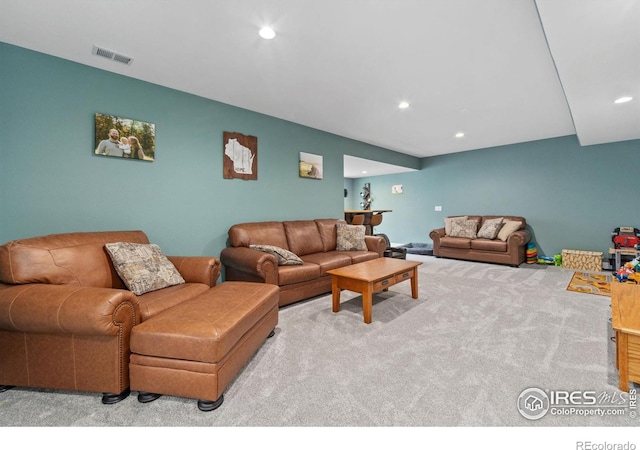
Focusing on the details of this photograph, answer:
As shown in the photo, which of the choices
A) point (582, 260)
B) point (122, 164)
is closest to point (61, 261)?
point (122, 164)

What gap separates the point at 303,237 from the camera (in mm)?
4172

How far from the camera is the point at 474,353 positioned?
2109 millimetres

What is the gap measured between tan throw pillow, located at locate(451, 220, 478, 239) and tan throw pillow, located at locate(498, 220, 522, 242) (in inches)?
20.2

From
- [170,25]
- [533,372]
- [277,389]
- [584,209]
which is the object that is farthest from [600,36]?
[584,209]

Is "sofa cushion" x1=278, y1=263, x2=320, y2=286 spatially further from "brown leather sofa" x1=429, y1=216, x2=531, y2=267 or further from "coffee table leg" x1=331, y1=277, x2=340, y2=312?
"brown leather sofa" x1=429, y1=216, x2=531, y2=267

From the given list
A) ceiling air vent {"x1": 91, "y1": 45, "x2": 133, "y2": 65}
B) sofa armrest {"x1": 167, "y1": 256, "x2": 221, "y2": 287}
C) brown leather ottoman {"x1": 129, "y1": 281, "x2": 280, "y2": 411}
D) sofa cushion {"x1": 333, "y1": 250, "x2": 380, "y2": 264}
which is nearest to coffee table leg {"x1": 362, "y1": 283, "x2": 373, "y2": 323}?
sofa cushion {"x1": 333, "y1": 250, "x2": 380, "y2": 264}

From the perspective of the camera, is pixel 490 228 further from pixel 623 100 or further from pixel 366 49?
pixel 366 49

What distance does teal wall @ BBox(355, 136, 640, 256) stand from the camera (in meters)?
5.07

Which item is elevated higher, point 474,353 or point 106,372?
point 106,372

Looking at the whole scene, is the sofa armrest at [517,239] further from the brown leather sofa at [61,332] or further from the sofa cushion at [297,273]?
the brown leather sofa at [61,332]

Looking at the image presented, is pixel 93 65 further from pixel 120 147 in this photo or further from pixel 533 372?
pixel 533 372

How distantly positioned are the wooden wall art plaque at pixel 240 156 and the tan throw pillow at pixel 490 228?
4946 mm

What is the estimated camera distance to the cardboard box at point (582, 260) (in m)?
4.91
